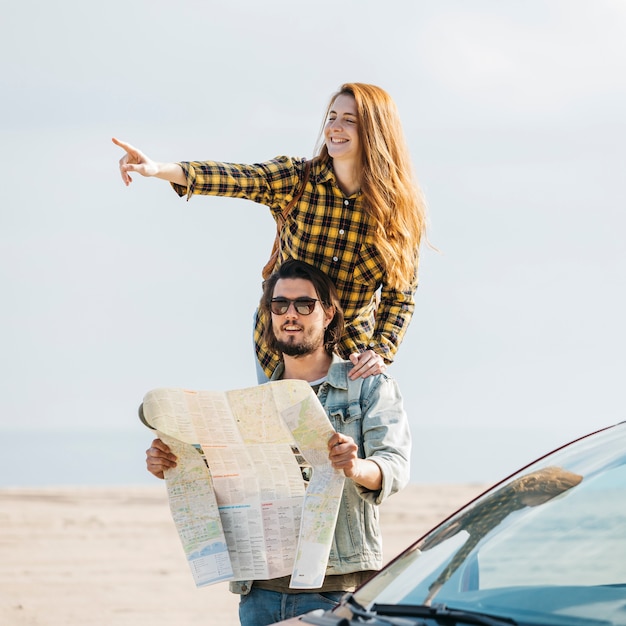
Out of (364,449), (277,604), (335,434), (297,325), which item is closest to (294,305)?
(297,325)

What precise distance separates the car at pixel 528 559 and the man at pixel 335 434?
0.51 metres

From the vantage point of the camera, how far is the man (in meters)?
3.45

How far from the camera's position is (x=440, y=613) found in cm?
243

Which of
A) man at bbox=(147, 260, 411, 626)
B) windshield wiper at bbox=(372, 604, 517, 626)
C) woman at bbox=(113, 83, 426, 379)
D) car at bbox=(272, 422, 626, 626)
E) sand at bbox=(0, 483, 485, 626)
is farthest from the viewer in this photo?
sand at bbox=(0, 483, 485, 626)

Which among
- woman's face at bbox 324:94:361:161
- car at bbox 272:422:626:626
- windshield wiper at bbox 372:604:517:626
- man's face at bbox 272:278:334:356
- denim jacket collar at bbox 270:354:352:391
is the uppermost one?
woman's face at bbox 324:94:361:161

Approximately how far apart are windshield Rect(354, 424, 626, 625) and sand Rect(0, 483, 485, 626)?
6829 millimetres

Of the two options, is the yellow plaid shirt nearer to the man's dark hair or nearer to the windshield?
the man's dark hair

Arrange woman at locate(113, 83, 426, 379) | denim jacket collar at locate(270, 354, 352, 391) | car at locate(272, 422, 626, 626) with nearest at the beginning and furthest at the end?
car at locate(272, 422, 626, 626) → denim jacket collar at locate(270, 354, 352, 391) → woman at locate(113, 83, 426, 379)

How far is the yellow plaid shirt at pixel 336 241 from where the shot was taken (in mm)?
4309

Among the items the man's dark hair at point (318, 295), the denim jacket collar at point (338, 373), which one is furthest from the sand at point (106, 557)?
the denim jacket collar at point (338, 373)

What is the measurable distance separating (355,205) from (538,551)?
1.96m

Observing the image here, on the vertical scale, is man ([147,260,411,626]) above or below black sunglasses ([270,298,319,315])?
below

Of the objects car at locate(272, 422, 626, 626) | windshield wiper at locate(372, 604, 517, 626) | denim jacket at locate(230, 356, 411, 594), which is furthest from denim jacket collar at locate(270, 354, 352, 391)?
windshield wiper at locate(372, 604, 517, 626)

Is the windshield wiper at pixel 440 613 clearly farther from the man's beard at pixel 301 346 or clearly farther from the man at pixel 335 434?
the man's beard at pixel 301 346
